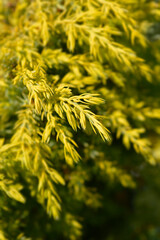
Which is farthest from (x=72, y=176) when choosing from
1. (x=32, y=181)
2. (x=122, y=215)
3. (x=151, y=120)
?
(x=122, y=215)

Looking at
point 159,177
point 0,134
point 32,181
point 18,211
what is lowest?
point 159,177

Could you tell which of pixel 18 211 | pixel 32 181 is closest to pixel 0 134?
pixel 32 181

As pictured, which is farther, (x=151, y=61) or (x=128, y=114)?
(x=151, y=61)

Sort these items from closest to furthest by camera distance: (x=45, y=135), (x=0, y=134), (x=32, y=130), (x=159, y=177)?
1. (x=45, y=135)
2. (x=32, y=130)
3. (x=0, y=134)
4. (x=159, y=177)

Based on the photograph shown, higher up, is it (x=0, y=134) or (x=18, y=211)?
(x=0, y=134)

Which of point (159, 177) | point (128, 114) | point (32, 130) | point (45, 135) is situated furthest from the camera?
point (159, 177)

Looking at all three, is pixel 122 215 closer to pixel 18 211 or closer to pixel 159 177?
pixel 159 177
